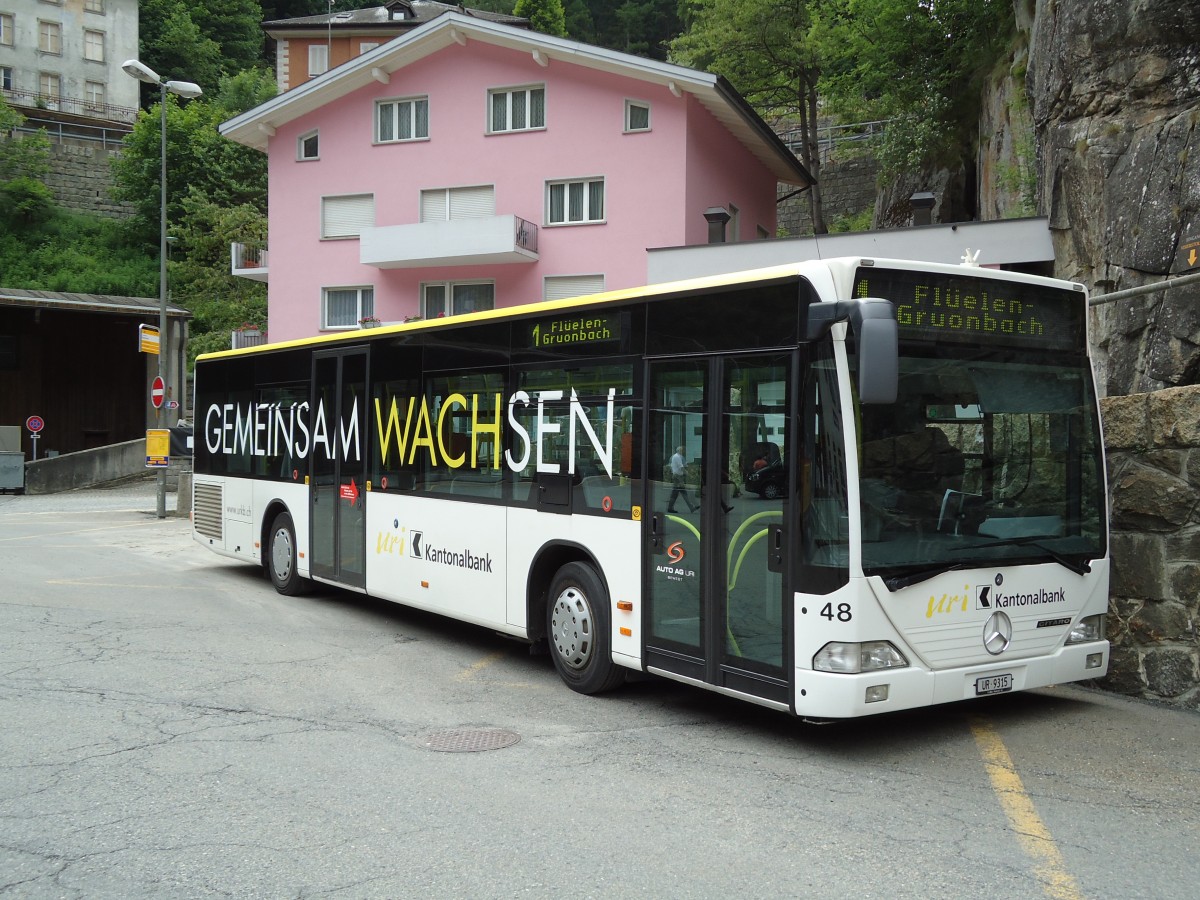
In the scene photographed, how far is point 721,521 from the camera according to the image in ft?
22.5

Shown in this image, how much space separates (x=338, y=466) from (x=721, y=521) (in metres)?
5.92

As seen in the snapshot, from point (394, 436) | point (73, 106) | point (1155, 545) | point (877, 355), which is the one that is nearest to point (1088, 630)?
point (1155, 545)

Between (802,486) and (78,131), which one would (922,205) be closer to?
(802,486)

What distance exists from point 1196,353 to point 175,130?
51085mm

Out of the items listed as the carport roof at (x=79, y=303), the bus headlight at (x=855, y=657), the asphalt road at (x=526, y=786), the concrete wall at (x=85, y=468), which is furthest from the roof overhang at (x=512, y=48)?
the bus headlight at (x=855, y=657)

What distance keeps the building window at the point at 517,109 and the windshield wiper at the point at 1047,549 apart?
83.0 ft

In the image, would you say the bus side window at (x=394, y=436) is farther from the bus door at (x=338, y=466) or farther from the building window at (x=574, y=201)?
the building window at (x=574, y=201)

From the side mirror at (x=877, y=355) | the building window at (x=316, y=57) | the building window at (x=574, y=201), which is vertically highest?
the building window at (x=316, y=57)

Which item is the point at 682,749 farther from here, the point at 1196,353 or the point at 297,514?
the point at 1196,353

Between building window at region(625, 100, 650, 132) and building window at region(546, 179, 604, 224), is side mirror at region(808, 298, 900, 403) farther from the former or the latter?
building window at region(625, 100, 650, 132)

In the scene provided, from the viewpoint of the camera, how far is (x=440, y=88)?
31.4m

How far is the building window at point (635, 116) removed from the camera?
1139 inches

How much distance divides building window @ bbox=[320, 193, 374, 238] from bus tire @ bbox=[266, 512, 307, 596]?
20.8m

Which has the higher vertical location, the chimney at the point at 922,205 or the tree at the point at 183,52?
the tree at the point at 183,52
